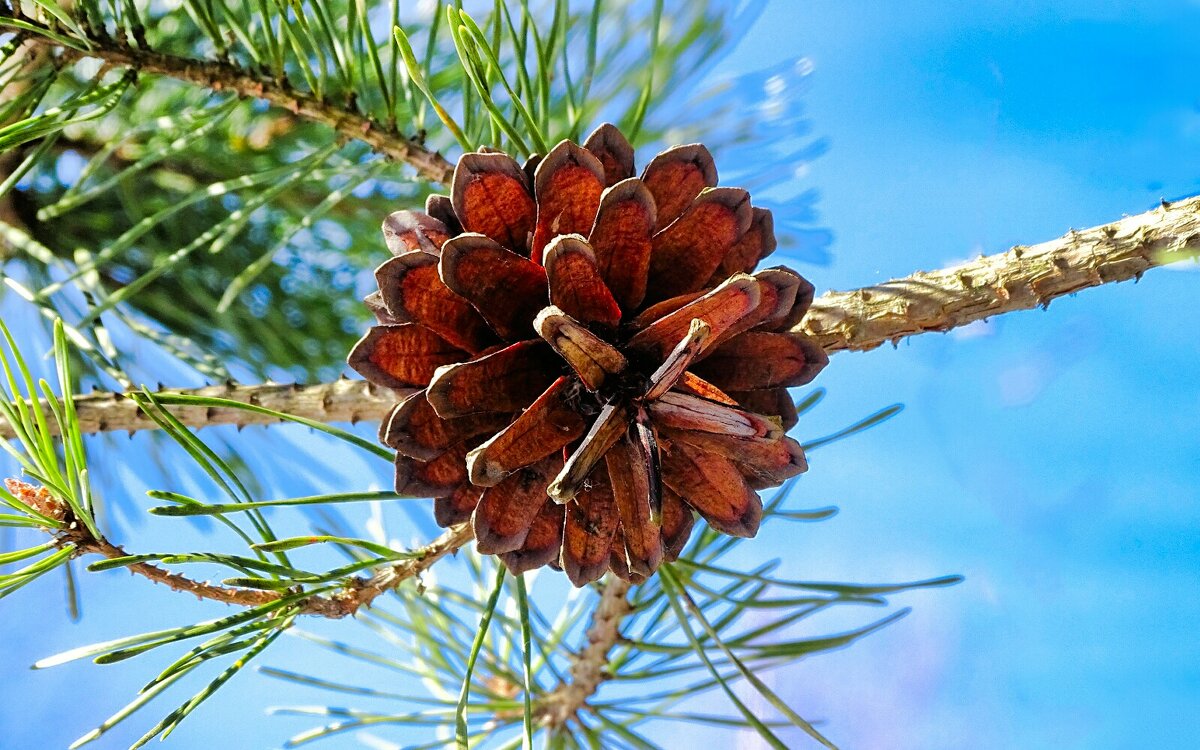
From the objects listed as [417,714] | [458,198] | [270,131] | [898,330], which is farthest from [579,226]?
[270,131]

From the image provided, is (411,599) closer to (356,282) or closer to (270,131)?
(356,282)

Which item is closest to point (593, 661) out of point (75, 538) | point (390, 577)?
point (390, 577)

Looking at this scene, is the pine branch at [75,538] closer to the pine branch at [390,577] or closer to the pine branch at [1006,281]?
the pine branch at [390,577]

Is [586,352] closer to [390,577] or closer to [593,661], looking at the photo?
[390,577]

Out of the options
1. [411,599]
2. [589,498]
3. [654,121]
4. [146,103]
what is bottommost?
[589,498]

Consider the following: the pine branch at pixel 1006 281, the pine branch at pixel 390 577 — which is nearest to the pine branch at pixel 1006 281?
the pine branch at pixel 1006 281

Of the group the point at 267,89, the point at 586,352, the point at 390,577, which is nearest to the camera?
the point at 586,352
